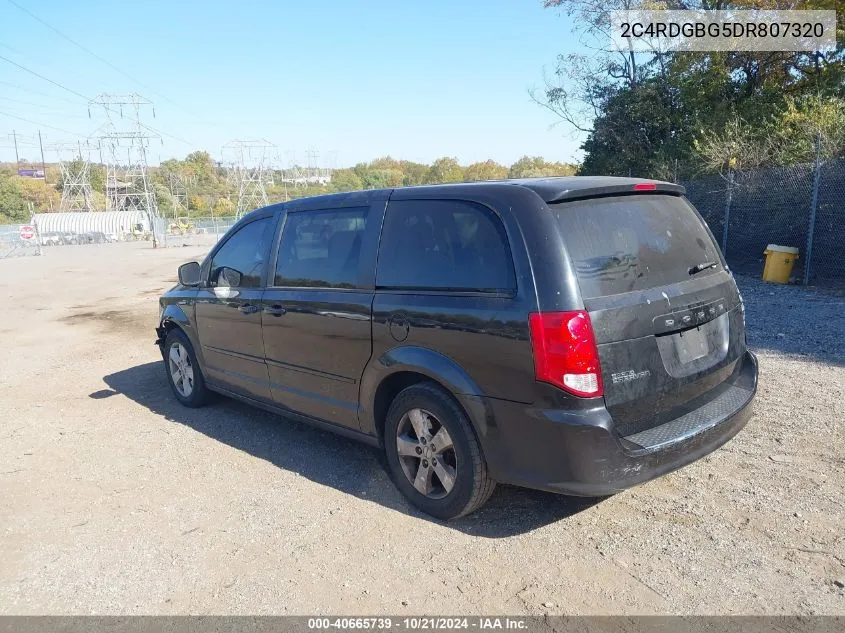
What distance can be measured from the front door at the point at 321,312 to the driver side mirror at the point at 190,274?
1.30m

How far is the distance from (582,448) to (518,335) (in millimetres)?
599

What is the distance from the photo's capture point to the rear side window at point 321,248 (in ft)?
13.4

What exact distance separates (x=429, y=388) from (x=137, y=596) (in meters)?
1.74

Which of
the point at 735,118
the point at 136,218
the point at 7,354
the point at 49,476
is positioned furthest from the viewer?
the point at 136,218

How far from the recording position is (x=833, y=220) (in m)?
11.0

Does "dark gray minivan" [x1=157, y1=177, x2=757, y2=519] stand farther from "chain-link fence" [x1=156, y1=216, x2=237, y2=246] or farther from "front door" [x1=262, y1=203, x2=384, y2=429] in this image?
"chain-link fence" [x1=156, y1=216, x2=237, y2=246]

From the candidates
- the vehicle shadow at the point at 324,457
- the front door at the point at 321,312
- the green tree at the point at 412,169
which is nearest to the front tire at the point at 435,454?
the vehicle shadow at the point at 324,457

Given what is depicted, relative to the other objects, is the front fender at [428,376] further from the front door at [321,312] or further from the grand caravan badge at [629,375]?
the grand caravan badge at [629,375]

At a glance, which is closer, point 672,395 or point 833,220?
point 672,395

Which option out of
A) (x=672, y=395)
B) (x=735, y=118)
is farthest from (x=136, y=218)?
(x=672, y=395)

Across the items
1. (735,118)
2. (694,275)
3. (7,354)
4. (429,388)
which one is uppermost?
(735,118)

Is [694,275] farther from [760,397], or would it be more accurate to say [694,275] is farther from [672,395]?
[760,397]

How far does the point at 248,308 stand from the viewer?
15.9 feet

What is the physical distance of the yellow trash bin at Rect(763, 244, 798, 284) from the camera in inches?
436
